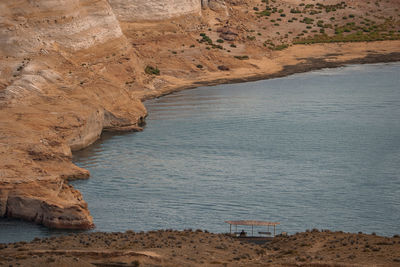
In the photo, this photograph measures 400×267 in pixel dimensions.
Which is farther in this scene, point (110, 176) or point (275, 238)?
point (110, 176)

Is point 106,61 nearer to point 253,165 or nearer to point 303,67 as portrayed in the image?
point 303,67

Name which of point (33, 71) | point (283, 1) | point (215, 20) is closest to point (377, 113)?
point (33, 71)

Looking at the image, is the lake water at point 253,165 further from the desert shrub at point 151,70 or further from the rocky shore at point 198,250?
the desert shrub at point 151,70

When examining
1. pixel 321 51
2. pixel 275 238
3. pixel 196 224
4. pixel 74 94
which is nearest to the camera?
pixel 275 238

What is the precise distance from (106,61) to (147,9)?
1562 centimetres

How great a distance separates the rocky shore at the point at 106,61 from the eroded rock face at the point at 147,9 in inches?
7.2

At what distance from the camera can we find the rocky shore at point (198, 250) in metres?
32.8

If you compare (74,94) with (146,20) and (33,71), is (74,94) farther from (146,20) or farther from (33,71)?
(146,20)

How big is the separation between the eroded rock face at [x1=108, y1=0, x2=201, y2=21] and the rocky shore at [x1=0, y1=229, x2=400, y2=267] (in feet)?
172

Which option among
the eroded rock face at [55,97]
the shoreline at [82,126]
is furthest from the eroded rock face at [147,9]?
the shoreline at [82,126]

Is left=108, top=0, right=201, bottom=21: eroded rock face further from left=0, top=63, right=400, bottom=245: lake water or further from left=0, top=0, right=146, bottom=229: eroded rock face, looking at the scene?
left=0, top=63, right=400, bottom=245: lake water

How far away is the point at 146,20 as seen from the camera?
9244 cm

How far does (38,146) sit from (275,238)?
1827 cm

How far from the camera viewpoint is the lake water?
44281mm
